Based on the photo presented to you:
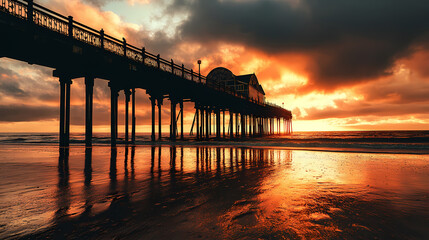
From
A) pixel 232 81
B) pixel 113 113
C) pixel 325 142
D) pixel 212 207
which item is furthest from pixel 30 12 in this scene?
pixel 232 81

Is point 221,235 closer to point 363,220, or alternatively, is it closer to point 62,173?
point 363,220

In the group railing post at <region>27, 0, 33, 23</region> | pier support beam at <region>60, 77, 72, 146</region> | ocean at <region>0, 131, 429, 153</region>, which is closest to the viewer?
railing post at <region>27, 0, 33, 23</region>

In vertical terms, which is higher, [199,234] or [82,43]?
[82,43]

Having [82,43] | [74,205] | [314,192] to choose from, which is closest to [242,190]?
[314,192]

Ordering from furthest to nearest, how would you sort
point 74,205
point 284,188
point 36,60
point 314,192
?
point 36,60 < point 284,188 < point 314,192 < point 74,205

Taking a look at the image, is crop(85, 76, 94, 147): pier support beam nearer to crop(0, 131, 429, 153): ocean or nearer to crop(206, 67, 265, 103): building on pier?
crop(0, 131, 429, 153): ocean

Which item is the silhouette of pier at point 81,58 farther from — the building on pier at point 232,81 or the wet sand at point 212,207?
the building on pier at point 232,81

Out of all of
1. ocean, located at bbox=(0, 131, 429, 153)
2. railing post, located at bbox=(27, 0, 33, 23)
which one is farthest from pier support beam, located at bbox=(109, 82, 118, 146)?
railing post, located at bbox=(27, 0, 33, 23)

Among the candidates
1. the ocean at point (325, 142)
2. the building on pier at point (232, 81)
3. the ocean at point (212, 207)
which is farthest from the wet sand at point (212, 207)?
the building on pier at point (232, 81)

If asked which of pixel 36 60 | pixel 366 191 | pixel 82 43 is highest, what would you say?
pixel 82 43

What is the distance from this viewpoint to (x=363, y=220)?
3234 millimetres

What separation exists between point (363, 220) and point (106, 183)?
5.55 meters

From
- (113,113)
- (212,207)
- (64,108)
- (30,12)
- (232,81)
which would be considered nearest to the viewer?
(212,207)

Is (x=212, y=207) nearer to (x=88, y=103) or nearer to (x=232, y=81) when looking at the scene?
(x=88, y=103)
